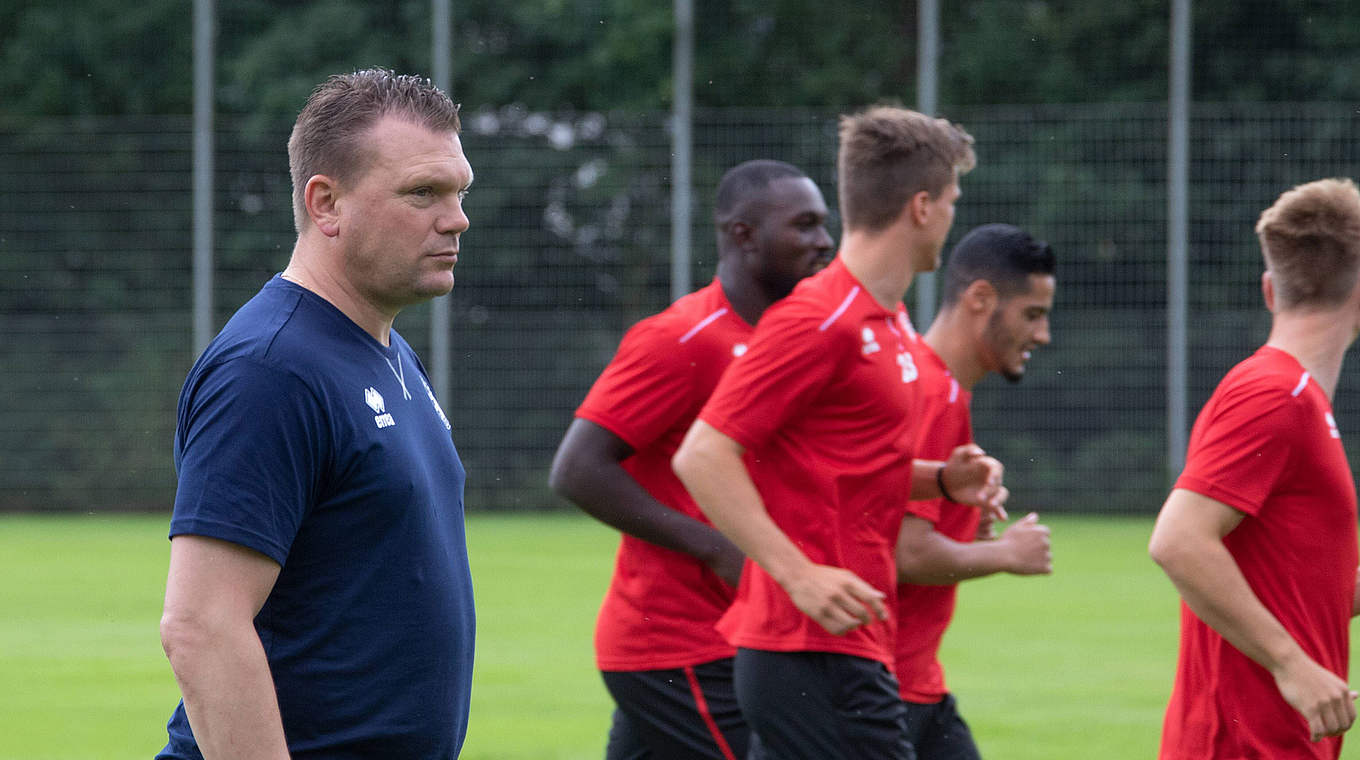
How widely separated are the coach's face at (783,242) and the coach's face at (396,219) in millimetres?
2563

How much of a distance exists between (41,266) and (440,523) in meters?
22.0

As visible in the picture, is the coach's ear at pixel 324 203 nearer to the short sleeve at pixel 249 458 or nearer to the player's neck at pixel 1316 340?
the short sleeve at pixel 249 458

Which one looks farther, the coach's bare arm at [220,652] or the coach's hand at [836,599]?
the coach's hand at [836,599]

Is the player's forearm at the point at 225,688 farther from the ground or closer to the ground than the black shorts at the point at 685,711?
farther from the ground

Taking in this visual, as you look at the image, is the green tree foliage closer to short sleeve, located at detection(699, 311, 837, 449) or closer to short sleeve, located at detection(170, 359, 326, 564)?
short sleeve, located at detection(699, 311, 837, 449)

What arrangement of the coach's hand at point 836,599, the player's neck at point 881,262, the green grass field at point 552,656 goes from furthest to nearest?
the green grass field at point 552,656
the player's neck at point 881,262
the coach's hand at point 836,599

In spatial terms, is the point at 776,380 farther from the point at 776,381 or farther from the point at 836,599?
the point at 836,599

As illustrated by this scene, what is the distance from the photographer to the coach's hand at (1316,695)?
356cm

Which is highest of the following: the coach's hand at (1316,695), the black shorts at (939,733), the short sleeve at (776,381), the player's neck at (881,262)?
the player's neck at (881,262)

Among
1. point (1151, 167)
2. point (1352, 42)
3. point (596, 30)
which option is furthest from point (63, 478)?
point (1352, 42)

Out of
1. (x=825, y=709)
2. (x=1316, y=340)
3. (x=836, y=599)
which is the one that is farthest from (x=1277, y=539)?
(x=825, y=709)

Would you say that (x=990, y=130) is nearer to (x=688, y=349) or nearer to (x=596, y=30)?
(x=596, y=30)

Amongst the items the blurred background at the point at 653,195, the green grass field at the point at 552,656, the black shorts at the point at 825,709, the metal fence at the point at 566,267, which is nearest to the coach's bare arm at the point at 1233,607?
the black shorts at the point at 825,709

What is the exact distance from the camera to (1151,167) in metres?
20.7
